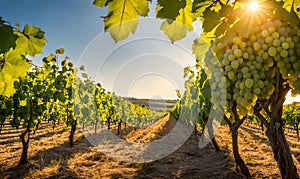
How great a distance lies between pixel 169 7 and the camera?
1.35m

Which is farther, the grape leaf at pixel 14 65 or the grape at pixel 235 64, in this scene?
the grape leaf at pixel 14 65

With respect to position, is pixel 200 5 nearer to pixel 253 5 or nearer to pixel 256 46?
pixel 253 5

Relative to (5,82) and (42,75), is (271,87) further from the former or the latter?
(42,75)

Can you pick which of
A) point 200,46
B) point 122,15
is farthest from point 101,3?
point 200,46

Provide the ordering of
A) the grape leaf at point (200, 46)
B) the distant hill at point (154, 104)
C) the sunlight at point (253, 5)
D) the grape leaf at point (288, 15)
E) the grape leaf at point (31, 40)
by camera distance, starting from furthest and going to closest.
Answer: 1. the distant hill at point (154, 104)
2. the grape leaf at point (200, 46)
3. the grape leaf at point (31, 40)
4. the sunlight at point (253, 5)
5. the grape leaf at point (288, 15)

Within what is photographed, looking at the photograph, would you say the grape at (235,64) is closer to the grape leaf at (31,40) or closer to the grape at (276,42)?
the grape at (276,42)

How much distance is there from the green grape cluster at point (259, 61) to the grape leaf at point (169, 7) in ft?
1.33

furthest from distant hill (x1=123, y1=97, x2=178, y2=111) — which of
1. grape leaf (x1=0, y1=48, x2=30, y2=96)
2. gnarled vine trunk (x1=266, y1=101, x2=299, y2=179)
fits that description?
grape leaf (x1=0, y1=48, x2=30, y2=96)

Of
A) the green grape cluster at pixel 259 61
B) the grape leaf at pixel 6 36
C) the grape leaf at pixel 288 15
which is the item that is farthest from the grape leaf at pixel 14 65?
the grape leaf at pixel 288 15

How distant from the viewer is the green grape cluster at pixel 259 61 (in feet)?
5.27

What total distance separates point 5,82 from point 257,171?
580cm

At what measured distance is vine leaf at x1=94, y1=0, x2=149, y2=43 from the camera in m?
1.36

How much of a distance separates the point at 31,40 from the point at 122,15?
35.6 inches

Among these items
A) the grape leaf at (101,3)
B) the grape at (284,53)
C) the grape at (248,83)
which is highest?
the grape leaf at (101,3)
